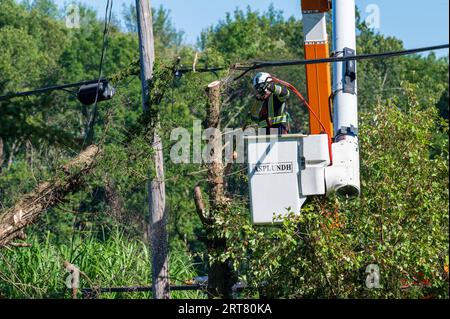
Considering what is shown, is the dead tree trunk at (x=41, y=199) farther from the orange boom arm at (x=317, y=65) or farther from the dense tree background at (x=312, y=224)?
the orange boom arm at (x=317, y=65)

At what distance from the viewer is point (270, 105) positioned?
50.8ft

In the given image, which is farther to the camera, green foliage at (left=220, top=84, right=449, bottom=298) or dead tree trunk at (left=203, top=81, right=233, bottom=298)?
dead tree trunk at (left=203, top=81, right=233, bottom=298)

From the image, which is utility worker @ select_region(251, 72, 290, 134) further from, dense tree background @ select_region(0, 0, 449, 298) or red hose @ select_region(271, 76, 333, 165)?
dense tree background @ select_region(0, 0, 449, 298)

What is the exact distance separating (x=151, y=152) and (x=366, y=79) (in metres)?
43.8

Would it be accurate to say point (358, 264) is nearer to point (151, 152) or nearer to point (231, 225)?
point (231, 225)

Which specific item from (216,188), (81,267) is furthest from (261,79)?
(81,267)

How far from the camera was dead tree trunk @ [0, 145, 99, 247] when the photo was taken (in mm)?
16844

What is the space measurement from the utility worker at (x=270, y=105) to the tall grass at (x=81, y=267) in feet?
16.3

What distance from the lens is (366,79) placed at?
59594 millimetres

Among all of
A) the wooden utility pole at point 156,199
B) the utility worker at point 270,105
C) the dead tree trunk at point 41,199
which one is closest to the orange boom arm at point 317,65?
the utility worker at point 270,105

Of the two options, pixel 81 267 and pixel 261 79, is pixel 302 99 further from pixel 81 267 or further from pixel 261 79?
pixel 81 267

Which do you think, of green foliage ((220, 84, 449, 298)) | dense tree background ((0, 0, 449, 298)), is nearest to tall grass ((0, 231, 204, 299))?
dense tree background ((0, 0, 449, 298))

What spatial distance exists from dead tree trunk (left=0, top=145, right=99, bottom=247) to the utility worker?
282 centimetres

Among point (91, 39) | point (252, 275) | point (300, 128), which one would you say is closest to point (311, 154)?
point (252, 275)
